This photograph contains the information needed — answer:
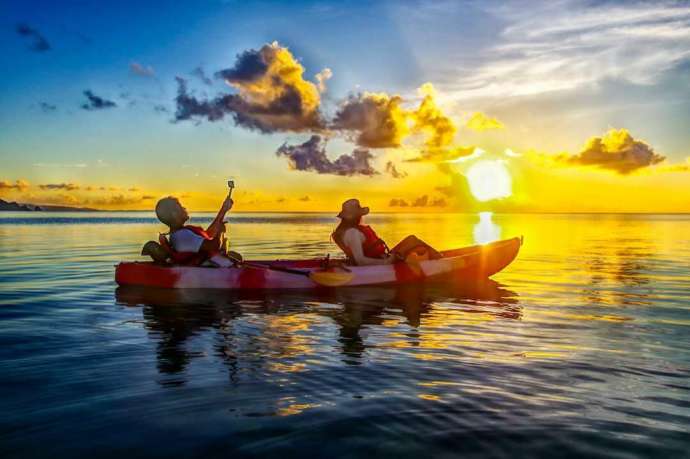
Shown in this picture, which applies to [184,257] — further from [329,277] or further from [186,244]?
[329,277]

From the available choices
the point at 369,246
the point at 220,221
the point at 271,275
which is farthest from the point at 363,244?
the point at 220,221

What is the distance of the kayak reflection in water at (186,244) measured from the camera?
14055 mm

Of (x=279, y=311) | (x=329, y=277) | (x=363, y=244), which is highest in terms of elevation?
(x=363, y=244)

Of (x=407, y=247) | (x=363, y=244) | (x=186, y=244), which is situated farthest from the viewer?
(x=407, y=247)

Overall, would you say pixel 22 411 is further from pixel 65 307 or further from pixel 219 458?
pixel 65 307

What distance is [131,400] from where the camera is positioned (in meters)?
5.72

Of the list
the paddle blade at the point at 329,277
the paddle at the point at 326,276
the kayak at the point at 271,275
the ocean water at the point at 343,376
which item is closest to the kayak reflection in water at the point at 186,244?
the kayak at the point at 271,275

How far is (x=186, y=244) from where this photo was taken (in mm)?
14289

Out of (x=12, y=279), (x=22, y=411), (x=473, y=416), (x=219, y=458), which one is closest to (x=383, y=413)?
(x=473, y=416)

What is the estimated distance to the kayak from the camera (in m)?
14.1

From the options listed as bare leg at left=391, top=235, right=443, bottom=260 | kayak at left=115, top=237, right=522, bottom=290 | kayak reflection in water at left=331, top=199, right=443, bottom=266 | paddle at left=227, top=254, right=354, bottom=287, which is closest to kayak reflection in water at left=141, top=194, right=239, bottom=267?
kayak at left=115, top=237, right=522, bottom=290

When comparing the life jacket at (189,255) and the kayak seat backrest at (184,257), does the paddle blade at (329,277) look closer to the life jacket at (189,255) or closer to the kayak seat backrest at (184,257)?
the life jacket at (189,255)

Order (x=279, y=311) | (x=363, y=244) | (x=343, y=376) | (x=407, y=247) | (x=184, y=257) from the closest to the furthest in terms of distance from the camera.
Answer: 1. (x=343, y=376)
2. (x=279, y=311)
3. (x=184, y=257)
4. (x=363, y=244)
5. (x=407, y=247)

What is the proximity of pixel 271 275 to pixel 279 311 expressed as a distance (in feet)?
9.02
